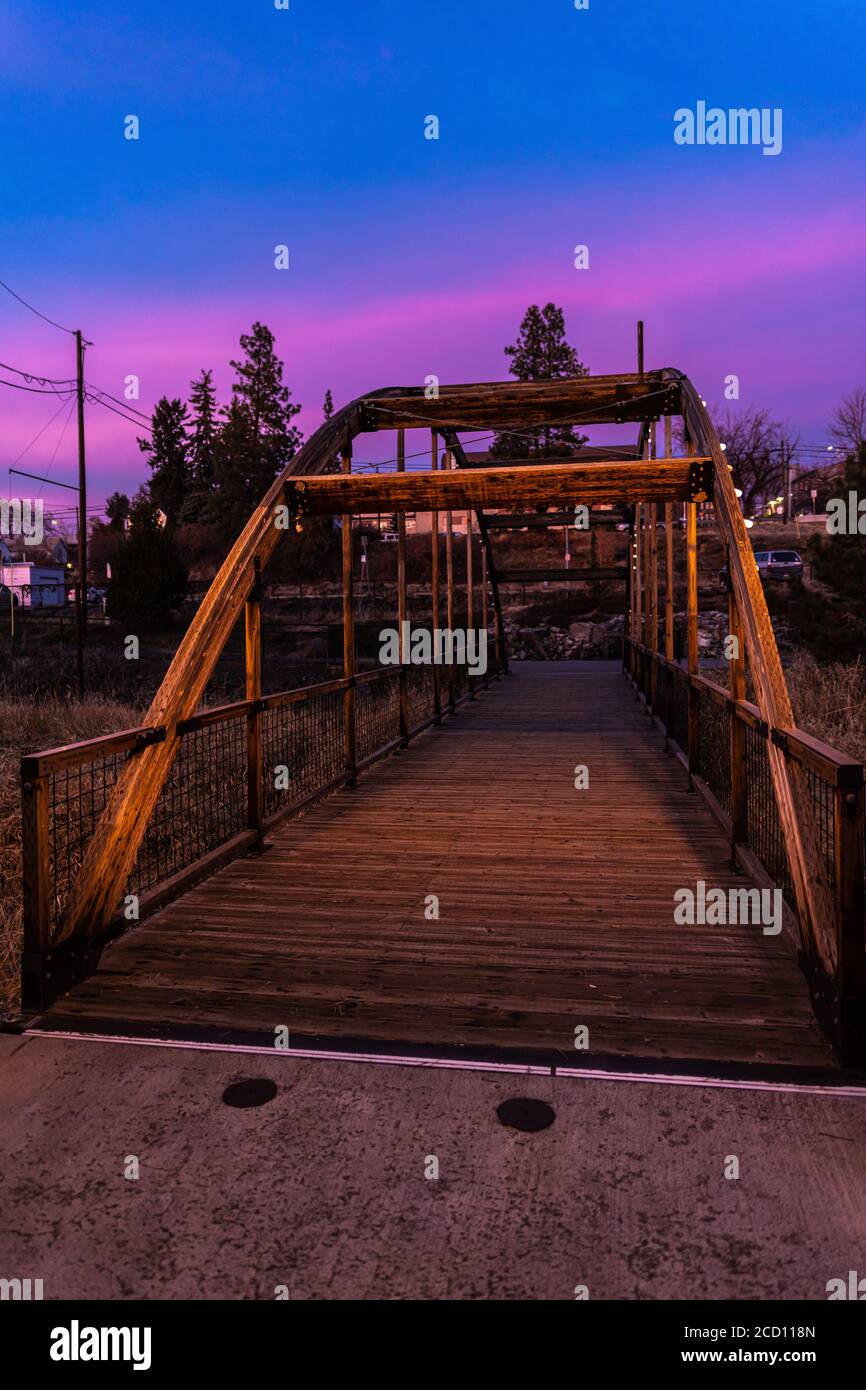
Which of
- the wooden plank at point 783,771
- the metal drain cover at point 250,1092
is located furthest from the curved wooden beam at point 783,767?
the metal drain cover at point 250,1092

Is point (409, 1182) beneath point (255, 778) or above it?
beneath

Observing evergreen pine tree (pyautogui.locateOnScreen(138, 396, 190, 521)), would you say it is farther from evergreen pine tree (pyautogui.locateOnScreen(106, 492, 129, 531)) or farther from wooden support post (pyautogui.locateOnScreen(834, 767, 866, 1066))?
wooden support post (pyautogui.locateOnScreen(834, 767, 866, 1066))

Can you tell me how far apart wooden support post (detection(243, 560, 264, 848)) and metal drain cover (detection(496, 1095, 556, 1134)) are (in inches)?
123

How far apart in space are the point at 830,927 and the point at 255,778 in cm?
342

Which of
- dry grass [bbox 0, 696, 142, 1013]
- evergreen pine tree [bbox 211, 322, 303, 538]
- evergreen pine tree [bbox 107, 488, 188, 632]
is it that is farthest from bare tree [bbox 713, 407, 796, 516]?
dry grass [bbox 0, 696, 142, 1013]

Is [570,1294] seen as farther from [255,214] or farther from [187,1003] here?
[255,214]

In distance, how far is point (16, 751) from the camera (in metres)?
10.7

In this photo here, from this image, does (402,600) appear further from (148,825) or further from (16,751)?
(16,751)

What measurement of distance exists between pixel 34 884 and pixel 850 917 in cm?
269

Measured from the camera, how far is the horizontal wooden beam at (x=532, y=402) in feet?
26.2

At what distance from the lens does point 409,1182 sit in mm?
2141

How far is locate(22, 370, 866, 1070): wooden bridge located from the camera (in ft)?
9.80

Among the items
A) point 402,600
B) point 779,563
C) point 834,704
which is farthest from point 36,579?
point 834,704
